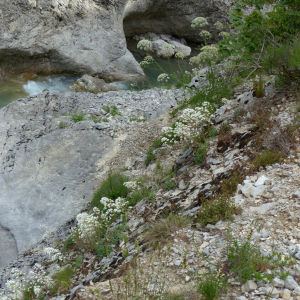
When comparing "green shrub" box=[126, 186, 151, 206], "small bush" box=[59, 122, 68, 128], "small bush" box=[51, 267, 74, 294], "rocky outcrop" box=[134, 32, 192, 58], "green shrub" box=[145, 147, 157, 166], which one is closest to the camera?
"small bush" box=[51, 267, 74, 294]

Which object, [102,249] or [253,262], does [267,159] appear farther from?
[102,249]

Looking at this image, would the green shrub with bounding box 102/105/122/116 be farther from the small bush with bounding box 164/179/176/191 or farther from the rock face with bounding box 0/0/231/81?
the rock face with bounding box 0/0/231/81

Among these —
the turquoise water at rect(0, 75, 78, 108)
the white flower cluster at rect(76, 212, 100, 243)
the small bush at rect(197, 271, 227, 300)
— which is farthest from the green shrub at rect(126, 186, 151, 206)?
the turquoise water at rect(0, 75, 78, 108)

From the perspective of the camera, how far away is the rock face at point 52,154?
7477 millimetres

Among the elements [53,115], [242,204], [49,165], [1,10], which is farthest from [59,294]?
[1,10]

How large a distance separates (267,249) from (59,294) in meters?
2.90

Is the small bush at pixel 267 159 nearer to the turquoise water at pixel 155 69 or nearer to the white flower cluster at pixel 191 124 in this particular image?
the white flower cluster at pixel 191 124

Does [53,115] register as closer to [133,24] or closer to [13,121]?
[13,121]

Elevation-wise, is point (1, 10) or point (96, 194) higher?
point (1, 10)

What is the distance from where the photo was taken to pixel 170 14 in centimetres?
2022

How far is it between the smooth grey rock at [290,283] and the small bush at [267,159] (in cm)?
169

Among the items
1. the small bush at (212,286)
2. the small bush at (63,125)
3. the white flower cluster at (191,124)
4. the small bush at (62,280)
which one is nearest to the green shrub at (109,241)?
the small bush at (62,280)

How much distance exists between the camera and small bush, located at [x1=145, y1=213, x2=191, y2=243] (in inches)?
151

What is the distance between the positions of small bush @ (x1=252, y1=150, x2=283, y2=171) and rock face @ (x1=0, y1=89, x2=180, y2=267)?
449cm
